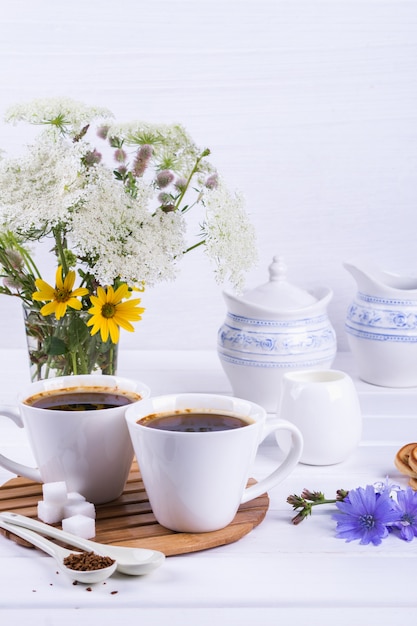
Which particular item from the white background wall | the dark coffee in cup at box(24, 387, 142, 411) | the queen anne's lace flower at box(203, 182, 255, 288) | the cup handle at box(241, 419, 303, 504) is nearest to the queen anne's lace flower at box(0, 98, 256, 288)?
the queen anne's lace flower at box(203, 182, 255, 288)

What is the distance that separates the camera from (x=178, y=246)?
98 centimetres

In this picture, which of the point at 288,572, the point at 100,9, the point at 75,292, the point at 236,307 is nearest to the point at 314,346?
the point at 236,307

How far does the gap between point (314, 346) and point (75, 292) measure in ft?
1.30

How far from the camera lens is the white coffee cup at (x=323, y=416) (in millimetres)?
1022

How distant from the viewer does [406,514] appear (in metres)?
0.84

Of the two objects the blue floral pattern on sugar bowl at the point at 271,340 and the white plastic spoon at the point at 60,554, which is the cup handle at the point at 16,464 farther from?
the blue floral pattern on sugar bowl at the point at 271,340

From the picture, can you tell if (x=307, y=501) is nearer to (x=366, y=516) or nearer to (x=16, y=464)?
(x=366, y=516)

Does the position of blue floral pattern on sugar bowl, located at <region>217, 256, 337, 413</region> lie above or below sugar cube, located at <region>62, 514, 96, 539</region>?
above

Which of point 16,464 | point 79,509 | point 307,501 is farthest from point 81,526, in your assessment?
point 307,501

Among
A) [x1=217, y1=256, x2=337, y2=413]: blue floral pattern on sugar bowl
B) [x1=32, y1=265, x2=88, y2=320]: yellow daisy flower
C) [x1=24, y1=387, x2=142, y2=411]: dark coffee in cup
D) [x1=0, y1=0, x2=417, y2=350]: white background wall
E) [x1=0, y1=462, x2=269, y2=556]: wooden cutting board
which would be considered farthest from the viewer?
[x1=0, y1=0, x2=417, y2=350]: white background wall

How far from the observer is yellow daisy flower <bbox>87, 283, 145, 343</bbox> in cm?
98

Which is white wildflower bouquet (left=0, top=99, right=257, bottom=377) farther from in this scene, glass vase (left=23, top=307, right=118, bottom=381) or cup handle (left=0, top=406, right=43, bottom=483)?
cup handle (left=0, top=406, right=43, bottom=483)

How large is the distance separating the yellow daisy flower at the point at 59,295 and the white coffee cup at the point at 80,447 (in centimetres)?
13

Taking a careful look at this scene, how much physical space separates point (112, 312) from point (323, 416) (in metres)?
0.29
